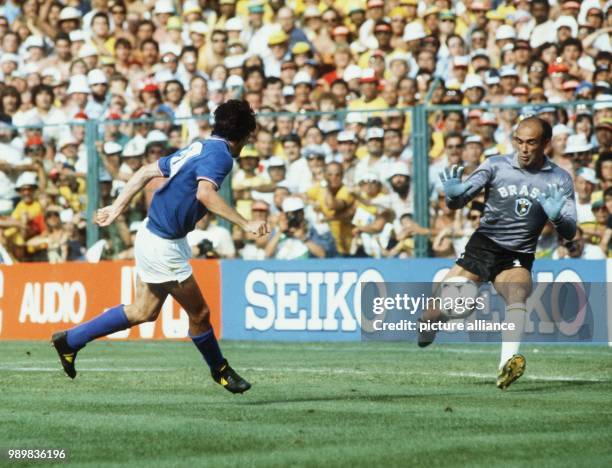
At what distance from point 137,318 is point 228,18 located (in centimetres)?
1203

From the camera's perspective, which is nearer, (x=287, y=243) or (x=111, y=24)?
(x=287, y=243)

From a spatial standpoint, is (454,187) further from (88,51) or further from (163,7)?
(163,7)

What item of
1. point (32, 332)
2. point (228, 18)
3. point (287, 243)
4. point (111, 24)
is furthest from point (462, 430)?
point (111, 24)

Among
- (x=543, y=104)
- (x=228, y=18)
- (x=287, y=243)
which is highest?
(x=228, y=18)

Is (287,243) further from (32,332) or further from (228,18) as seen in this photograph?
(228,18)

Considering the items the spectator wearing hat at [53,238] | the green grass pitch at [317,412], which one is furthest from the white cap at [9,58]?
the green grass pitch at [317,412]

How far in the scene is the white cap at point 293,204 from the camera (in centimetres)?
1738

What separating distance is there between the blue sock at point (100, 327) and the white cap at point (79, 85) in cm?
1111

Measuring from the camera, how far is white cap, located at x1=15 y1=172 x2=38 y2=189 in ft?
62.8

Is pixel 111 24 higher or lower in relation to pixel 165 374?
higher

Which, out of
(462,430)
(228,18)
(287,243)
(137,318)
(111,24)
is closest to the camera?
(462,430)

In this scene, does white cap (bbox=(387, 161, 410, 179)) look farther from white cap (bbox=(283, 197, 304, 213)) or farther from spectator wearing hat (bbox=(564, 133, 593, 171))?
spectator wearing hat (bbox=(564, 133, 593, 171))

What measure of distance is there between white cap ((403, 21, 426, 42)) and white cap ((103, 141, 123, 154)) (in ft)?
14.2

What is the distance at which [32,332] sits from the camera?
61.7 ft
